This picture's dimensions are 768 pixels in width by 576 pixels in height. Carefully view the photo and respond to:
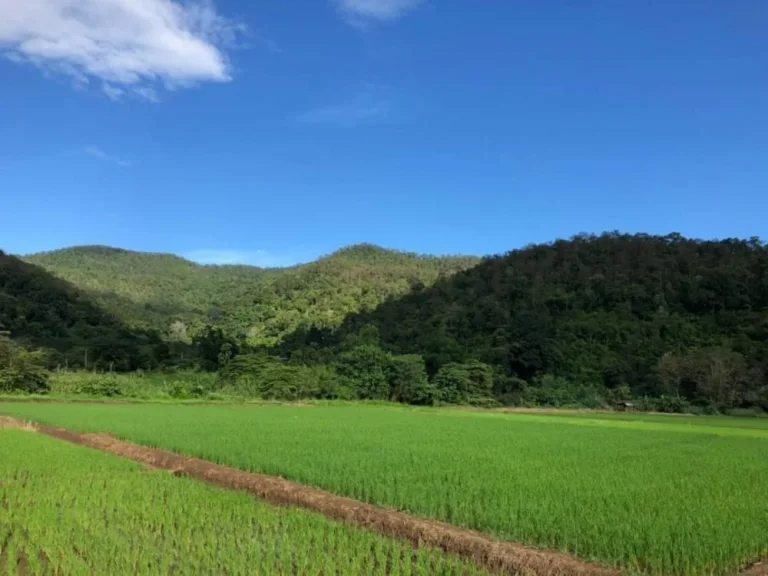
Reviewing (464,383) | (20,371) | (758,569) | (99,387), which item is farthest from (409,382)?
(758,569)

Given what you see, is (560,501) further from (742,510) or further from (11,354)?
(11,354)

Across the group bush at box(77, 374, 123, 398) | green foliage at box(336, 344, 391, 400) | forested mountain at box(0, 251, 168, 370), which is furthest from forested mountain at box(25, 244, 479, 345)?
bush at box(77, 374, 123, 398)

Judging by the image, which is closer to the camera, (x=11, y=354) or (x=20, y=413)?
(x=20, y=413)

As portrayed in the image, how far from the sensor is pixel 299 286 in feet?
292

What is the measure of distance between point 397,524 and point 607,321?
5864 cm

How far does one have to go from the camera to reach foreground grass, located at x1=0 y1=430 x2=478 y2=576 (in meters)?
5.61

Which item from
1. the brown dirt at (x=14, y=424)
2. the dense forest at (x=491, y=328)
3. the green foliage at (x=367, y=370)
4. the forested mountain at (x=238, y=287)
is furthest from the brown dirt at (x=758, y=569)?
the forested mountain at (x=238, y=287)

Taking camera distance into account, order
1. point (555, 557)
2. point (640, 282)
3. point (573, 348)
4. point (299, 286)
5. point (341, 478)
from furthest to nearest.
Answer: point (299, 286), point (640, 282), point (573, 348), point (341, 478), point (555, 557)

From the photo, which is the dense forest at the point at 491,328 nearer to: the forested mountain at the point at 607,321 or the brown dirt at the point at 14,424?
the forested mountain at the point at 607,321

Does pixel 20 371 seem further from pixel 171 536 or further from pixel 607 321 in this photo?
pixel 607 321

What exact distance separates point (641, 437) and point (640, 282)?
53032 mm

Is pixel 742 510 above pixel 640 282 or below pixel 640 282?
below

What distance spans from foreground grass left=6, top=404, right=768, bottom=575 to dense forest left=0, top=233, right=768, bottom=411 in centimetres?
2873

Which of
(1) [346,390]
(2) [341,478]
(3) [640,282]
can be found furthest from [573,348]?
(2) [341,478]
